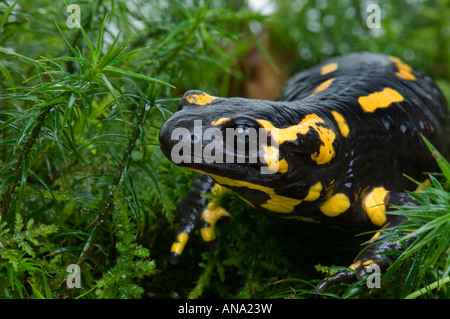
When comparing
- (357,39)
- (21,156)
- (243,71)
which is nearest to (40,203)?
(21,156)

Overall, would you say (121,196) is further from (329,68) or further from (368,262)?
(329,68)

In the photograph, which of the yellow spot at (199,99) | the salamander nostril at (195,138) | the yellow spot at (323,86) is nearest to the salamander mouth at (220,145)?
the salamander nostril at (195,138)

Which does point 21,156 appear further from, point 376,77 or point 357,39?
point 357,39

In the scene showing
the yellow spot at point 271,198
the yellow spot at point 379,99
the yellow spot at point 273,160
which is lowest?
the yellow spot at point 271,198

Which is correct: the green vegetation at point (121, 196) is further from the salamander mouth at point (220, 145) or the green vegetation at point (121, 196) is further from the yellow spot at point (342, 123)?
the yellow spot at point (342, 123)

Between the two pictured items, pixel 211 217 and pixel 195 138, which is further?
pixel 211 217

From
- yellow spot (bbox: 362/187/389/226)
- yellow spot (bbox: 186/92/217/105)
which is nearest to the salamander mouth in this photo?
yellow spot (bbox: 186/92/217/105)

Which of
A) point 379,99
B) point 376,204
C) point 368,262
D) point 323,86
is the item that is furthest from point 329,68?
point 368,262
